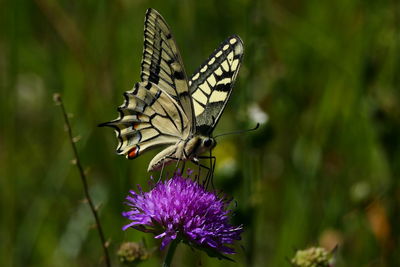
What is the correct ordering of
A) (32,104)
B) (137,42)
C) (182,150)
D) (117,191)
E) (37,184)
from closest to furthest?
(182,150), (117,191), (37,184), (137,42), (32,104)

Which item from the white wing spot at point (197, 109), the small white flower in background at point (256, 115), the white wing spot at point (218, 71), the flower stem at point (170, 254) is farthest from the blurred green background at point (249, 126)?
the flower stem at point (170, 254)

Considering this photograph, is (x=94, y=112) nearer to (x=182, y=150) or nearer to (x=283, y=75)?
(x=283, y=75)

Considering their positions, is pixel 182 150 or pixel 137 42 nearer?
pixel 182 150

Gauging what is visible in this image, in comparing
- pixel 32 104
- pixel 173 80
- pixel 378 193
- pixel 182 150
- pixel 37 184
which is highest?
pixel 32 104

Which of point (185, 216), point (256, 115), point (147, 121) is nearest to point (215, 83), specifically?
point (147, 121)

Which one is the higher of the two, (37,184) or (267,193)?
(267,193)

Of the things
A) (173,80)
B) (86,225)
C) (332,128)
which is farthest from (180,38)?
(173,80)

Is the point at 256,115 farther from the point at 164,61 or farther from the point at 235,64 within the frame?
the point at 164,61
